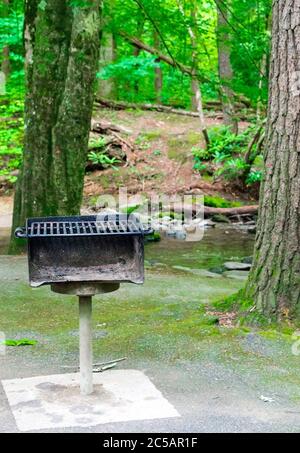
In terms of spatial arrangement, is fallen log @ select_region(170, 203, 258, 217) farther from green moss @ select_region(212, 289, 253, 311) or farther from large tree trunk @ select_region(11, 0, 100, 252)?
green moss @ select_region(212, 289, 253, 311)

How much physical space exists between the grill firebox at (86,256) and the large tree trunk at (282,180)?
1.84 meters

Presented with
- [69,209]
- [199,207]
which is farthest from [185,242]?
[69,209]

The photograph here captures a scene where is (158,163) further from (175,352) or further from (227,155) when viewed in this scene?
(175,352)

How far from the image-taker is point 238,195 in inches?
733

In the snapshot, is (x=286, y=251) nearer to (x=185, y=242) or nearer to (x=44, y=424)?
(x=44, y=424)

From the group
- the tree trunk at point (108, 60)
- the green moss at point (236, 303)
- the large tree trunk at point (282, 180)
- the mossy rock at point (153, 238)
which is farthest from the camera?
the tree trunk at point (108, 60)

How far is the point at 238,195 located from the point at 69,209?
9090 mm

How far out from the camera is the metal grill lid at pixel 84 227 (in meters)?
4.14

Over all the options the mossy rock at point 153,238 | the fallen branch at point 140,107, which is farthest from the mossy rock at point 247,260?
the fallen branch at point 140,107

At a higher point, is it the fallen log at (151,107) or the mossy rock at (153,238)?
the fallen log at (151,107)

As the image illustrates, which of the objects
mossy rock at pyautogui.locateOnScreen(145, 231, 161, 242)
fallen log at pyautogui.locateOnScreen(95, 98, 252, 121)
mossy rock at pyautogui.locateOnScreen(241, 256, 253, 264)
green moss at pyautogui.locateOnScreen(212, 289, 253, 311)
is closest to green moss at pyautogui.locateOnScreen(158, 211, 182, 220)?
mossy rock at pyautogui.locateOnScreen(145, 231, 161, 242)

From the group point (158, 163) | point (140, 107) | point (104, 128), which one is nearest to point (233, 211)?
point (158, 163)

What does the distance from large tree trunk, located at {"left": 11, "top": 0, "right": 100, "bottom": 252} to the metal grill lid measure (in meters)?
5.44

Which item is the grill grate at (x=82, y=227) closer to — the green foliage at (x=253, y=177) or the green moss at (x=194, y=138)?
the green foliage at (x=253, y=177)
